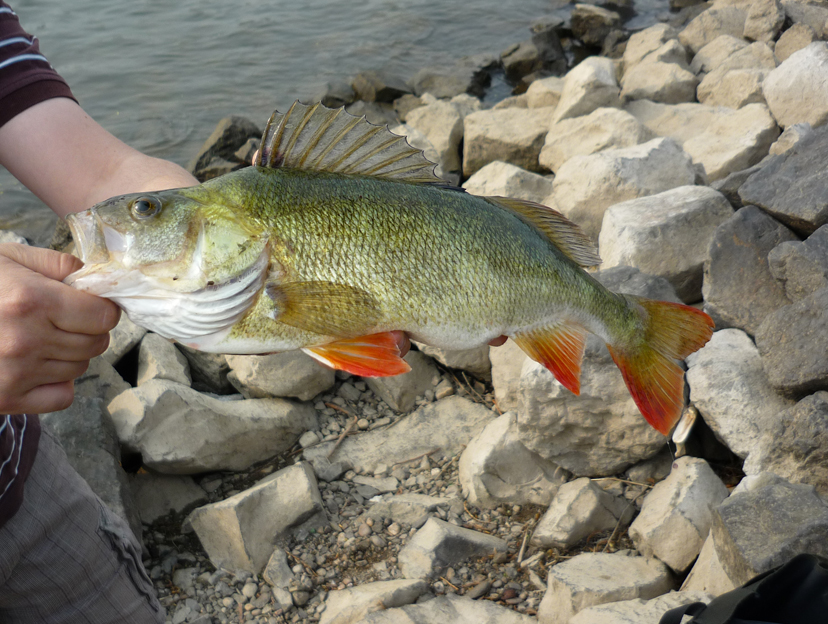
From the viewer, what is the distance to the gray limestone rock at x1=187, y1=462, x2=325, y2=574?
10.3ft

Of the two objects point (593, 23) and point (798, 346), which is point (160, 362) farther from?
point (593, 23)

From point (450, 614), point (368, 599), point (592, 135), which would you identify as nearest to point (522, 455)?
point (450, 614)

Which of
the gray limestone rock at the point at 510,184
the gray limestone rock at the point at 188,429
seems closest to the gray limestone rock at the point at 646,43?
the gray limestone rock at the point at 510,184

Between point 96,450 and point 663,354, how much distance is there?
263 cm

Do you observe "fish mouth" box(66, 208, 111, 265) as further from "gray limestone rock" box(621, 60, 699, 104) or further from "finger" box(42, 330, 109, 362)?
"gray limestone rock" box(621, 60, 699, 104)

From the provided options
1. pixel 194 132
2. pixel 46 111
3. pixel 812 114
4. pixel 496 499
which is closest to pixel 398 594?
pixel 496 499

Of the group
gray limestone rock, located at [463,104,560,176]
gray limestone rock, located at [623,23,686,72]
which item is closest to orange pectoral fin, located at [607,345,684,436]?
gray limestone rock, located at [463,104,560,176]

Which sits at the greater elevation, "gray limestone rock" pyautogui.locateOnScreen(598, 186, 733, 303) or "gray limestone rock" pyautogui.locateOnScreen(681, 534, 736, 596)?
"gray limestone rock" pyautogui.locateOnScreen(598, 186, 733, 303)

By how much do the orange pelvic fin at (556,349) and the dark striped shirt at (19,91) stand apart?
156cm

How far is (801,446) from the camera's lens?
2703 mm

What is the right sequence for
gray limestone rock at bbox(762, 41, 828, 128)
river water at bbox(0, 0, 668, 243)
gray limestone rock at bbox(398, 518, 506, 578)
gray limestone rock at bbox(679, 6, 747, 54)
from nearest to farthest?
gray limestone rock at bbox(398, 518, 506, 578) < gray limestone rock at bbox(762, 41, 828, 128) < gray limestone rock at bbox(679, 6, 747, 54) < river water at bbox(0, 0, 668, 243)

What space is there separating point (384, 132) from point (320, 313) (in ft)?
1.89

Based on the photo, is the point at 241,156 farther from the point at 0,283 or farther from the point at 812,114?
the point at 0,283

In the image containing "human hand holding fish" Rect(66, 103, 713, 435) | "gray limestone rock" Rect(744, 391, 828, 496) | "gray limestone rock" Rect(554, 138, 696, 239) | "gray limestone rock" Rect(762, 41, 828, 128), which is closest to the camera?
"human hand holding fish" Rect(66, 103, 713, 435)
